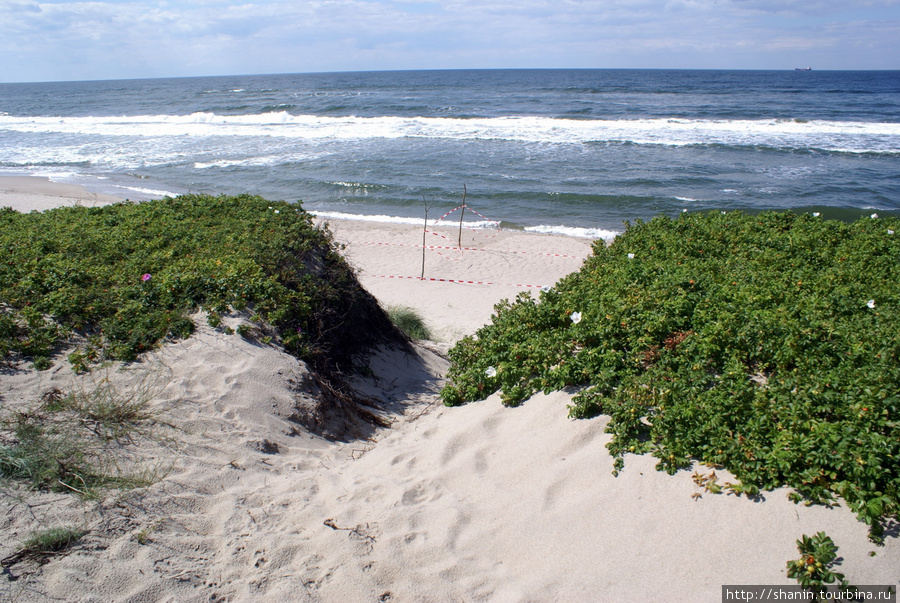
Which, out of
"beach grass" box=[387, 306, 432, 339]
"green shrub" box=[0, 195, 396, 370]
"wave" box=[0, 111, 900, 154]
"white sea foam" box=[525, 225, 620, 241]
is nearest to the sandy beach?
"green shrub" box=[0, 195, 396, 370]

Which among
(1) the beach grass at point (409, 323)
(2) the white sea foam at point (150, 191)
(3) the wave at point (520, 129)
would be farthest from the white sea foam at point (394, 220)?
(3) the wave at point (520, 129)

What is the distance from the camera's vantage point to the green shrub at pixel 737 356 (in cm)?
318

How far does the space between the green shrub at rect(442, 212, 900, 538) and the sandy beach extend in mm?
194

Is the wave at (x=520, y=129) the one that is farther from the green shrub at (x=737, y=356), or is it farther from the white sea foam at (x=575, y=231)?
the green shrub at (x=737, y=356)

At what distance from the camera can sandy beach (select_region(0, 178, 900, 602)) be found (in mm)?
2961

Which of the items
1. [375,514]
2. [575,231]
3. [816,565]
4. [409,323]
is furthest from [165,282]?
[575,231]

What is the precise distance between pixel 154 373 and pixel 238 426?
88cm

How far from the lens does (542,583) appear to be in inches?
121

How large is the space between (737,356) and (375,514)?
2.72 m

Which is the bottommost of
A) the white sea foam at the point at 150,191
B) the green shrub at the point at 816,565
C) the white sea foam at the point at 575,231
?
the green shrub at the point at 816,565

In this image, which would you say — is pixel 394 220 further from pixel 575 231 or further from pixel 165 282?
pixel 165 282

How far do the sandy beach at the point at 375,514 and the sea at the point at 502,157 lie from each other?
569 inches

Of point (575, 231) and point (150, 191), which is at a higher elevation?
point (150, 191)

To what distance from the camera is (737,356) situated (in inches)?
164
